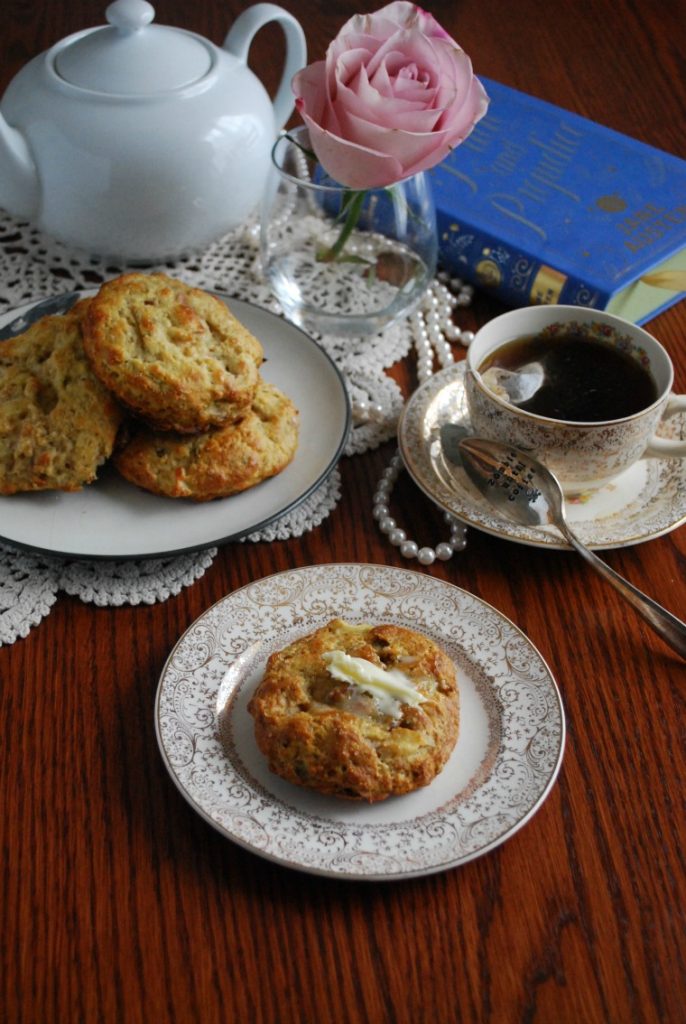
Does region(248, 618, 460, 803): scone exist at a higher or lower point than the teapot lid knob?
lower

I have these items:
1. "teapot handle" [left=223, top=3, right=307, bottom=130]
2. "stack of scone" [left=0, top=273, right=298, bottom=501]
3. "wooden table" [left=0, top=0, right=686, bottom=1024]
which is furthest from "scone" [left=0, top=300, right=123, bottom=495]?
"teapot handle" [left=223, top=3, right=307, bottom=130]

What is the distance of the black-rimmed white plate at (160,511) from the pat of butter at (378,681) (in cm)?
23

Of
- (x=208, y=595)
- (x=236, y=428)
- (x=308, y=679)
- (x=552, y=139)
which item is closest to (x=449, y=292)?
(x=552, y=139)

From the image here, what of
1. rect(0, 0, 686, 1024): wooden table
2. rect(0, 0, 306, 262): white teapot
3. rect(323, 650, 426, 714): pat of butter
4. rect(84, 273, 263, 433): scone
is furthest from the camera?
rect(0, 0, 306, 262): white teapot

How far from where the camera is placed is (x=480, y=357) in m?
1.14

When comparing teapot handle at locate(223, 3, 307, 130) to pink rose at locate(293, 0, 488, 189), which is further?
teapot handle at locate(223, 3, 307, 130)

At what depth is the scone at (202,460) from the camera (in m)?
1.05

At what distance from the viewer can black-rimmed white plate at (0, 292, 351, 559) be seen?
1.01 metres

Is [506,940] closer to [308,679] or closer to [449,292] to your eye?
[308,679]

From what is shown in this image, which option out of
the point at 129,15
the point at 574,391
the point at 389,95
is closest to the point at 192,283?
the point at 129,15

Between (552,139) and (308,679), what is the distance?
3.66 feet

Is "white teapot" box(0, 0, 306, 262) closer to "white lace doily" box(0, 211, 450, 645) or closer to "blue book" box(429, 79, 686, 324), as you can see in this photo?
"white lace doily" box(0, 211, 450, 645)

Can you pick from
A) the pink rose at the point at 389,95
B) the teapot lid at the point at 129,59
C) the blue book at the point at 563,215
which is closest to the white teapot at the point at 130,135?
the teapot lid at the point at 129,59

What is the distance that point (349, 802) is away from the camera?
0.81m
